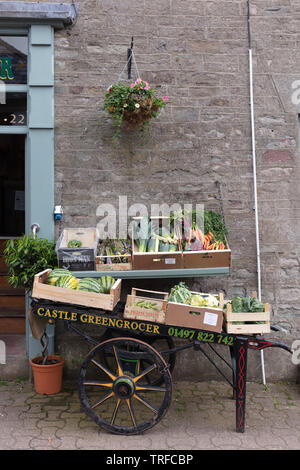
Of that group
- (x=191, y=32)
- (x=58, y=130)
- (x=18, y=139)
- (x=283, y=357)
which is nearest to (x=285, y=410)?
(x=283, y=357)

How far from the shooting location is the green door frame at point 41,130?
16.6 ft

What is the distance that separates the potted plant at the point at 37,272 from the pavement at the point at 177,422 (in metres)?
0.19

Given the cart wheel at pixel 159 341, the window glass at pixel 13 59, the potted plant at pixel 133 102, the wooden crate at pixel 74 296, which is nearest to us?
the wooden crate at pixel 74 296

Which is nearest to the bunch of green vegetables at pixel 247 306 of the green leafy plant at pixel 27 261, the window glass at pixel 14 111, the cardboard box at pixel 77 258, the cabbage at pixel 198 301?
the cabbage at pixel 198 301

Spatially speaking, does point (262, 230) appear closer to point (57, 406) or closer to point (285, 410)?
point (285, 410)

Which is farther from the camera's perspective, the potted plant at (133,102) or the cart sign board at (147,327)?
the potted plant at (133,102)

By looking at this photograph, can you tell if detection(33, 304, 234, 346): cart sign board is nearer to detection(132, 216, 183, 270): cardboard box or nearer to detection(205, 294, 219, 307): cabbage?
detection(205, 294, 219, 307): cabbage

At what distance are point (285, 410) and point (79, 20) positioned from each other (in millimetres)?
5043

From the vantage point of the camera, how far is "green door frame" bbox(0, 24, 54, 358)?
5.07m

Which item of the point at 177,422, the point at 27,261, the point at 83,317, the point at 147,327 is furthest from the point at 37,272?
the point at 177,422

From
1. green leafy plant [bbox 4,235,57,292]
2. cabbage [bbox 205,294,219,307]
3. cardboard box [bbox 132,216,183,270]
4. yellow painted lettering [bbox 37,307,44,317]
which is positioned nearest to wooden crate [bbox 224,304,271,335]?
cabbage [bbox 205,294,219,307]

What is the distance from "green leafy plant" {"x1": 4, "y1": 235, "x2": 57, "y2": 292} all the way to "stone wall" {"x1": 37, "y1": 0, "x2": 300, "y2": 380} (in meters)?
0.67

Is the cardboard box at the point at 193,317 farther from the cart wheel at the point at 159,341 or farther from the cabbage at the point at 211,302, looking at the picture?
the cart wheel at the point at 159,341

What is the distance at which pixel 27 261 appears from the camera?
4.52 m
